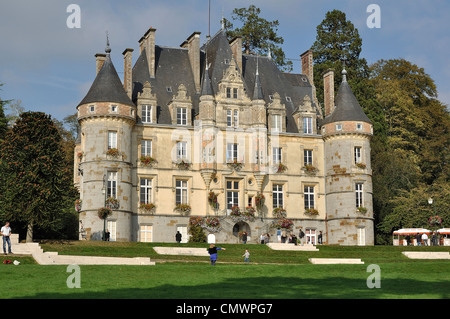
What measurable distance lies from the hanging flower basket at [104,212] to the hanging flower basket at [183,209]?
537 centimetres

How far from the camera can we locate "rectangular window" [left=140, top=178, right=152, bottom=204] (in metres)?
53.3

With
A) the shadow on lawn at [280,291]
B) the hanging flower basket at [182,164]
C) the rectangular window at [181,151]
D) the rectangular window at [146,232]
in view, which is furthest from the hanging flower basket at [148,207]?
the shadow on lawn at [280,291]

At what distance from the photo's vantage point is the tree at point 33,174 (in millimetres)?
42281

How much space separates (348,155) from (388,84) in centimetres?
1789

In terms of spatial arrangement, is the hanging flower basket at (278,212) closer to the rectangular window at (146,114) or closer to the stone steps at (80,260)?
the rectangular window at (146,114)

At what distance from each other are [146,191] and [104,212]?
4.33 meters

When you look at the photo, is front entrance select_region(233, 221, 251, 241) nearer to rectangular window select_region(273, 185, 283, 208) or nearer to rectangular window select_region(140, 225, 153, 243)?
rectangular window select_region(273, 185, 283, 208)

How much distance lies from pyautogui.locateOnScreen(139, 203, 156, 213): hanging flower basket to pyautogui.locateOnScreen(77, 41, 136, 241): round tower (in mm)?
1037

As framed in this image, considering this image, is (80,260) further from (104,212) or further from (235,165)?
(235,165)

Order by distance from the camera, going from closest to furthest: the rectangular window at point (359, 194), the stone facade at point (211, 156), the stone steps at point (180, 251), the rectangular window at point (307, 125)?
the stone steps at point (180, 251), the stone facade at point (211, 156), the rectangular window at point (359, 194), the rectangular window at point (307, 125)

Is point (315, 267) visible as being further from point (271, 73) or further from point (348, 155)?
point (271, 73)

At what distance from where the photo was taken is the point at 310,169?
5753 centimetres

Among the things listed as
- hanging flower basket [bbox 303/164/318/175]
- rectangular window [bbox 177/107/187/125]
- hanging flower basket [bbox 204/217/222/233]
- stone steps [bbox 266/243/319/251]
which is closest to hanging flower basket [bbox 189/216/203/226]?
hanging flower basket [bbox 204/217/222/233]
